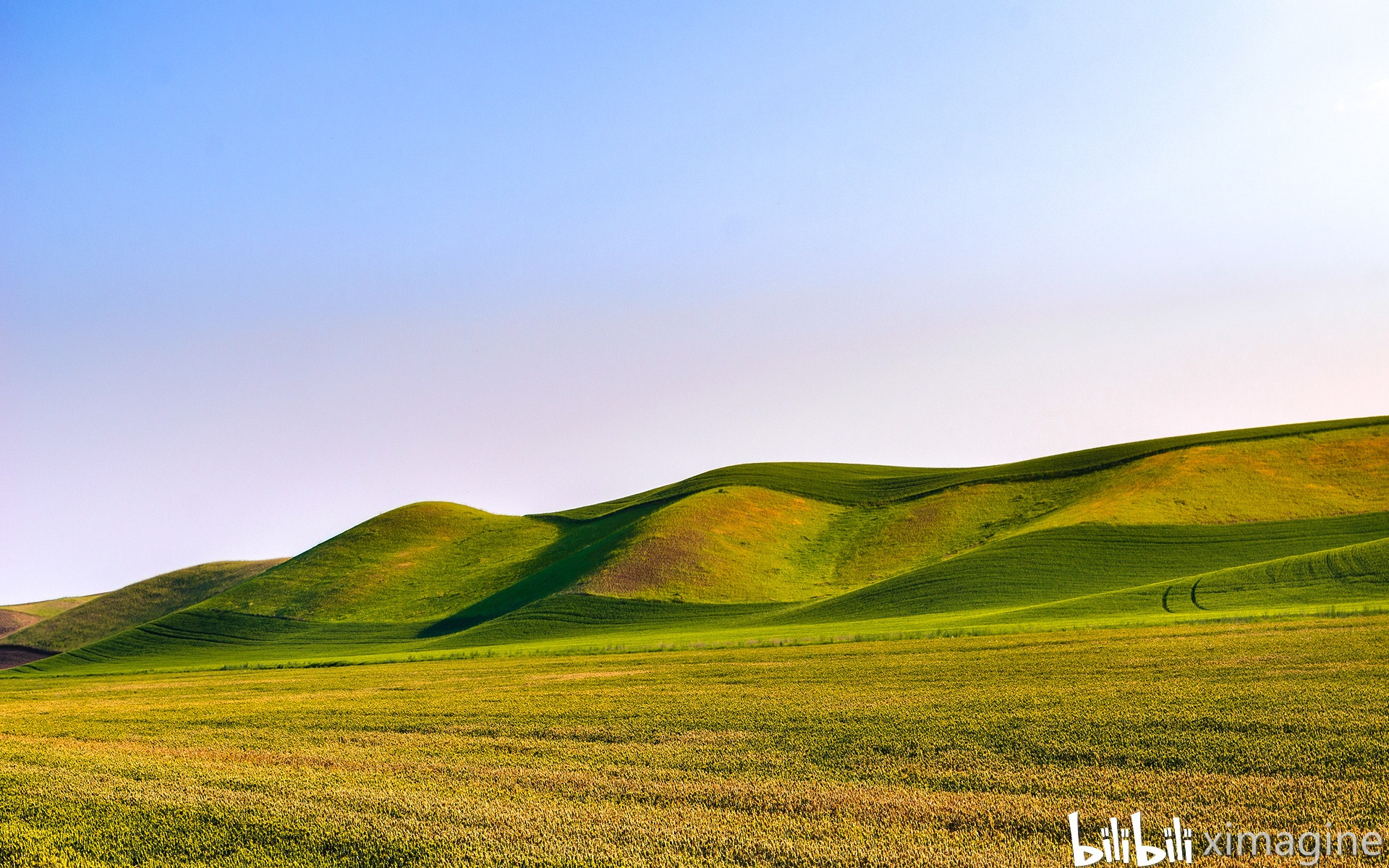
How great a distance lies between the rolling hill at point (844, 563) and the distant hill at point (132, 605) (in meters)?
0.74

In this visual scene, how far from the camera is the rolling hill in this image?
43.6 metres

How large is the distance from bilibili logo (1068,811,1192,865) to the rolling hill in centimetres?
2698

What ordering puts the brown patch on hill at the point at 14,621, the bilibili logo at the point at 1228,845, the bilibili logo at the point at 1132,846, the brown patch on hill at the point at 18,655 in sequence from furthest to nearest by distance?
the brown patch on hill at the point at 14,621 < the brown patch on hill at the point at 18,655 < the bilibili logo at the point at 1132,846 < the bilibili logo at the point at 1228,845

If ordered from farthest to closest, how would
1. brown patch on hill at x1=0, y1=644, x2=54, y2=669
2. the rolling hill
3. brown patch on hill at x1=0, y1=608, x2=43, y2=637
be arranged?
brown patch on hill at x1=0, y1=608, x2=43, y2=637
brown patch on hill at x1=0, y1=644, x2=54, y2=669
the rolling hill

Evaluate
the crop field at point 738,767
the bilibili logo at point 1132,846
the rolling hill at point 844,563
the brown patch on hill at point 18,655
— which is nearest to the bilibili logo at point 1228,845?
the bilibili logo at point 1132,846

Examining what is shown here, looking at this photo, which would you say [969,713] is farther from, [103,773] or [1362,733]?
[103,773]

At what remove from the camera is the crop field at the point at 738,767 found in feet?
27.0

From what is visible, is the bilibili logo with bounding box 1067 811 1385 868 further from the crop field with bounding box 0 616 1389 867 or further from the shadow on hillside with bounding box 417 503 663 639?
the shadow on hillside with bounding box 417 503 663 639

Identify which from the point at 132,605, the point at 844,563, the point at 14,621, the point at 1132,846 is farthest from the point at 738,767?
the point at 14,621

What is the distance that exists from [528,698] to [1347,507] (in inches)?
2448

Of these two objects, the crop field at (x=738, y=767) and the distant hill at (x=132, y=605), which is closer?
the crop field at (x=738, y=767)

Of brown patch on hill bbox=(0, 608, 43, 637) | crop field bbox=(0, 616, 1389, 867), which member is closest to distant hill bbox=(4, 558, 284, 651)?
brown patch on hill bbox=(0, 608, 43, 637)

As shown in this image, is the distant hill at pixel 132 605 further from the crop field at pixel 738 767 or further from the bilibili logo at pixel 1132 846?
the bilibili logo at pixel 1132 846

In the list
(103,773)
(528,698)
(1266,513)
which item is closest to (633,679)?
(528,698)
